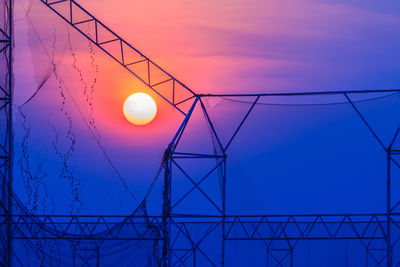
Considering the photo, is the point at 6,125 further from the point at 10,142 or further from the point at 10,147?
the point at 10,147

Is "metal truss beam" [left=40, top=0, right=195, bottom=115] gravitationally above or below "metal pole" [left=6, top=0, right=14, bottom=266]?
above

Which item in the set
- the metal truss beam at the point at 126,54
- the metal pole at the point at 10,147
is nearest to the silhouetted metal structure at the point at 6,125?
the metal pole at the point at 10,147

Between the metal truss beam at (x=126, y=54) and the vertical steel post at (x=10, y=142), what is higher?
the metal truss beam at (x=126, y=54)

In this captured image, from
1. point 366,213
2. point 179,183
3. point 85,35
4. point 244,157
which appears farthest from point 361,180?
point 85,35

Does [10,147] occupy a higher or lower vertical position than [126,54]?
→ lower

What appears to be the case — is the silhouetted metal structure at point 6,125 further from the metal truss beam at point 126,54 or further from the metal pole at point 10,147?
the metal truss beam at point 126,54

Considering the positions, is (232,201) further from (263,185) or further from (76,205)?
(76,205)

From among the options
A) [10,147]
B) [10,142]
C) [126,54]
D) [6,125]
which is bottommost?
[10,147]

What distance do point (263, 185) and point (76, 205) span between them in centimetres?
529

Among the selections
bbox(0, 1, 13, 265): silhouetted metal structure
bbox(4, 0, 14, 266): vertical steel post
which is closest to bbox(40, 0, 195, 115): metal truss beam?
bbox(0, 1, 13, 265): silhouetted metal structure

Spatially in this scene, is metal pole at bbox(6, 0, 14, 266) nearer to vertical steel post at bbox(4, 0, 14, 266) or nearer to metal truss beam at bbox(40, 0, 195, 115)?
vertical steel post at bbox(4, 0, 14, 266)

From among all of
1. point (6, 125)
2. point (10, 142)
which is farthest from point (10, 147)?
point (6, 125)

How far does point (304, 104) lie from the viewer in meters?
17.6

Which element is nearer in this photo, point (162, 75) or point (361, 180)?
point (162, 75)
